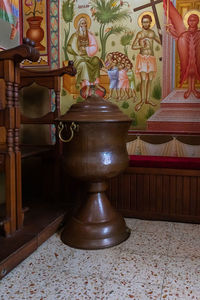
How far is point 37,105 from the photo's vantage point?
3482 millimetres

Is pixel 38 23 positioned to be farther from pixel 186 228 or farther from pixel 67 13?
pixel 186 228

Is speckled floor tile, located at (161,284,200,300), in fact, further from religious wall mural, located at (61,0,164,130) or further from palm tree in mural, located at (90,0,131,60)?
palm tree in mural, located at (90,0,131,60)

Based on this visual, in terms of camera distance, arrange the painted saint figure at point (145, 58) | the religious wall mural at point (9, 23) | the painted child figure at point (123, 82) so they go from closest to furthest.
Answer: the religious wall mural at point (9, 23), the painted saint figure at point (145, 58), the painted child figure at point (123, 82)

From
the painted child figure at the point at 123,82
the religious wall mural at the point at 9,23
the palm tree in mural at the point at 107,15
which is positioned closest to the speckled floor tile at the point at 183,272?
the painted child figure at the point at 123,82

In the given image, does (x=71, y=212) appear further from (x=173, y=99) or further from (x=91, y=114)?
(x=173, y=99)

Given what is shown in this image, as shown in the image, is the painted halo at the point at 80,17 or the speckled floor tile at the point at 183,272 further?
the painted halo at the point at 80,17

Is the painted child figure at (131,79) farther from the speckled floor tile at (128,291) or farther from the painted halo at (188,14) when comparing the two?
the speckled floor tile at (128,291)

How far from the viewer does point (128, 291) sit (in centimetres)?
181

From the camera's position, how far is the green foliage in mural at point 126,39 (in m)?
3.48

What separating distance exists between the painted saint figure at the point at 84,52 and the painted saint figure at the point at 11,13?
60 centimetres

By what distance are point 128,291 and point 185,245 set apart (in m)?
0.78

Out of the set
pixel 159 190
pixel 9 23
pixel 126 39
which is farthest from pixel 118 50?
pixel 159 190

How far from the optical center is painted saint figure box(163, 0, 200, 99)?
330 centimetres

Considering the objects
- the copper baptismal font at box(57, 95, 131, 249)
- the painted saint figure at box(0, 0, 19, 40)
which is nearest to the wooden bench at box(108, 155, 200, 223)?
the copper baptismal font at box(57, 95, 131, 249)
